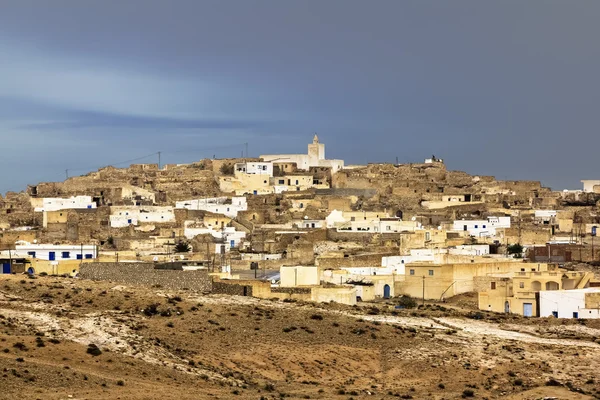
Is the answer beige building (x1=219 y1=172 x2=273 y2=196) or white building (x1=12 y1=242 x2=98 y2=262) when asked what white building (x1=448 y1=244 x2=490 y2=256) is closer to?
white building (x1=12 y1=242 x2=98 y2=262)

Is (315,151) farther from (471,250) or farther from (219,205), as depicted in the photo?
(471,250)

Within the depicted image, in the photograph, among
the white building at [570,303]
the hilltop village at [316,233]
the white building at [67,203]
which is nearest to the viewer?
the white building at [570,303]

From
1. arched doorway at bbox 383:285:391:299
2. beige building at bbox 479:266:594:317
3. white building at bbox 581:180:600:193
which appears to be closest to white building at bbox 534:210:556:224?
beige building at bbox 479:266:594:317

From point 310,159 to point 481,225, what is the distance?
2952 centimetres

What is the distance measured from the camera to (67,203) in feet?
205

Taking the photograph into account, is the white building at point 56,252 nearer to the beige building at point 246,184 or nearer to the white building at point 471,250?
the white building at point 471,250

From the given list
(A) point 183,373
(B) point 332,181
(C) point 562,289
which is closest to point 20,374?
(A) point 183,373

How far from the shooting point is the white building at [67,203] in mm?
61781

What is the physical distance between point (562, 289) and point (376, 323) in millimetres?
9350

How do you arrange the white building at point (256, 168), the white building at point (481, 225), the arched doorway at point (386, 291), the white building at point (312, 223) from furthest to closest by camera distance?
the white building at point (256, 168) → the white building at point (312, 223) → the white building at point (481, 225) → the arched doorway at point (386, 291)

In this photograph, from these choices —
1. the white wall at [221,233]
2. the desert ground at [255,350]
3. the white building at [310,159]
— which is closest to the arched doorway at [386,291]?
the desert ground at [255,350]

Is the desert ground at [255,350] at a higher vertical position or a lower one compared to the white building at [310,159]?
lower

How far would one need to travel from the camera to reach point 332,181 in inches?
2933

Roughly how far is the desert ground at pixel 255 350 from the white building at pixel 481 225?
19.6 metres
